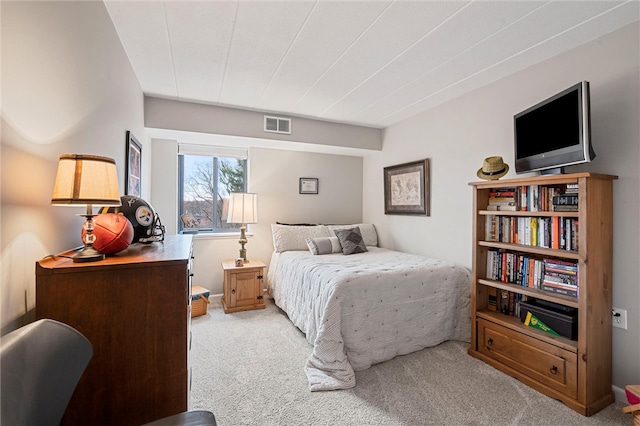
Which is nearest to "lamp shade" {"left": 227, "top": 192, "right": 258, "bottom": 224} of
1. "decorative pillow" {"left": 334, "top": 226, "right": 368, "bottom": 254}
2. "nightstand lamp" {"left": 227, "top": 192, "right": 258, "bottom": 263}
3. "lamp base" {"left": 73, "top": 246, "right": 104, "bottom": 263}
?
"nightstand lamp" {"left": 227, "top": 192, "right": 258, "bottom": 263}

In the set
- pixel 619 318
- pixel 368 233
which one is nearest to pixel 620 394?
pixel 619 318

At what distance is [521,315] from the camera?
7.15ft

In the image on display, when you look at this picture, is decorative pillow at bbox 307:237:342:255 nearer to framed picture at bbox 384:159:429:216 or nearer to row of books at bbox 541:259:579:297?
framed picture at bbox 384:159:429:216

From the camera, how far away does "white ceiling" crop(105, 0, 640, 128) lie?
5.56ft

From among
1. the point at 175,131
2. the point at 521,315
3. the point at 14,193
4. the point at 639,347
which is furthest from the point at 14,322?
the point at 639,347

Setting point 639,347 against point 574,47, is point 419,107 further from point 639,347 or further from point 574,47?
point 639,347

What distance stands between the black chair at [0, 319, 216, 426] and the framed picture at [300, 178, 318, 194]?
11.5 feet

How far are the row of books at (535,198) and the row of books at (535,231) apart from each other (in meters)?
0.08

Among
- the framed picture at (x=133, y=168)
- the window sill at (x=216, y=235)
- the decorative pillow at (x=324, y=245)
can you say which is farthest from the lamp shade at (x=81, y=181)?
the window sill at (x=216, y=235)

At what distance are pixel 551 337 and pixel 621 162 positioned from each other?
1.23 m

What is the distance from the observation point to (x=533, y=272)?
2.11m

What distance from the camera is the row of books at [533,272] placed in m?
1.90

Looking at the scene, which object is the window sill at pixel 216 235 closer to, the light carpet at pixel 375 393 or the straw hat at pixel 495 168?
the light carpet at pixel 375 393

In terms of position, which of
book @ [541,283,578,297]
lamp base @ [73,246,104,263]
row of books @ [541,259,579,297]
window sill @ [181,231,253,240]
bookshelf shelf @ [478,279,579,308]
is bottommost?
bookshelf shelf @ [478,279,579,308]
